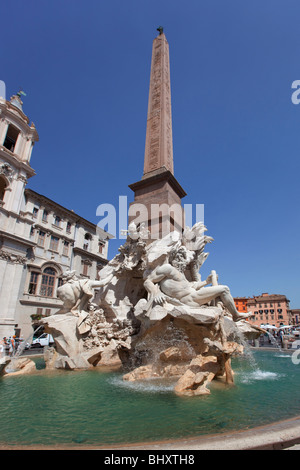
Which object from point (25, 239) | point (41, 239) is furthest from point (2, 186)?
point (41, 239)

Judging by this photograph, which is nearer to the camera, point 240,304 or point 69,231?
point 69,231

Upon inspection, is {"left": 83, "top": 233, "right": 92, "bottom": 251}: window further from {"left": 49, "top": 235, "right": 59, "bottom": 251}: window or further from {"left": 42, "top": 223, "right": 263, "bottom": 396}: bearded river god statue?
{"left": 42, "top": 223, "right": 263, "bottom": 396}: bearded river god statue

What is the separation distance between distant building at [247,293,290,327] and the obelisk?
53.5m

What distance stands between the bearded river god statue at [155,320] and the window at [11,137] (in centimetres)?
2113

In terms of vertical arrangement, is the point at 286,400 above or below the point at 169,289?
below

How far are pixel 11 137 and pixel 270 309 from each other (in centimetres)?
5725

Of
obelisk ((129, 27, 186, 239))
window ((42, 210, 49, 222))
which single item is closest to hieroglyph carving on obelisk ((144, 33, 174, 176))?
obelisk ((129, 27, 186, 239))

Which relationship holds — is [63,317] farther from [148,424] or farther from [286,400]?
[286,400]

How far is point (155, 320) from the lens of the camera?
212 inches

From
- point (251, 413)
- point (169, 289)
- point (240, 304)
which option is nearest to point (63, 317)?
point (169, 289)

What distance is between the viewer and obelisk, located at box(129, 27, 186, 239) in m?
8.60
